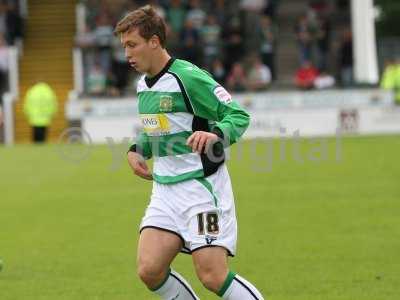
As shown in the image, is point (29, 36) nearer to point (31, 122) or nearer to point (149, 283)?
point (31, 122)

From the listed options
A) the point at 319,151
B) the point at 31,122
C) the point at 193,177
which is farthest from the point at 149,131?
the point at 31,122

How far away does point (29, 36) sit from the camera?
119 ft

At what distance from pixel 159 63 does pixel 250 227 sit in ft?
21.7

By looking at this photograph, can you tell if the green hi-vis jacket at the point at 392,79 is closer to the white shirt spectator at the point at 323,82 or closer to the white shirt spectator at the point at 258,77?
the white shirt spectator at the point at 323,82

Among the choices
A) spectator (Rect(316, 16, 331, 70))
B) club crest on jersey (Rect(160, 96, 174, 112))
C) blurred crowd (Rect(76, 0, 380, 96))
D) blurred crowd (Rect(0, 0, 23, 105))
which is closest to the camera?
club crest on jersey (Rect(160, 96, 174, 112))

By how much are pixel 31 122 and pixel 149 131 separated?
24.0 meters

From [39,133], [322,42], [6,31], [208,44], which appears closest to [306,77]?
[322,42]

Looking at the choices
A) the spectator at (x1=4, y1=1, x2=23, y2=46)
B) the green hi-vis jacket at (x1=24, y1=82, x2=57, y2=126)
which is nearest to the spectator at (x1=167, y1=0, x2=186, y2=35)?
the green hi-vis jacket at (x1=24, y1=82, x2=57, y2=126)

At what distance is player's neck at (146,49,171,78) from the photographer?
21.4ft

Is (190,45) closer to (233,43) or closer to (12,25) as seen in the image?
(233,43)

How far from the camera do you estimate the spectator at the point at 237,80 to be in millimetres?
29625

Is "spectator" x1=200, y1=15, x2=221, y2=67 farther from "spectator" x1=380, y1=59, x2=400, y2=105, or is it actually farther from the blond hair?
the blond hair

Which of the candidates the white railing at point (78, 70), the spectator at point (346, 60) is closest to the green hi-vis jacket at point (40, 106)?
the white railing at point (78, 70)

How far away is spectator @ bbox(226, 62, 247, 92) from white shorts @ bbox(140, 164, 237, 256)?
23022 mm
